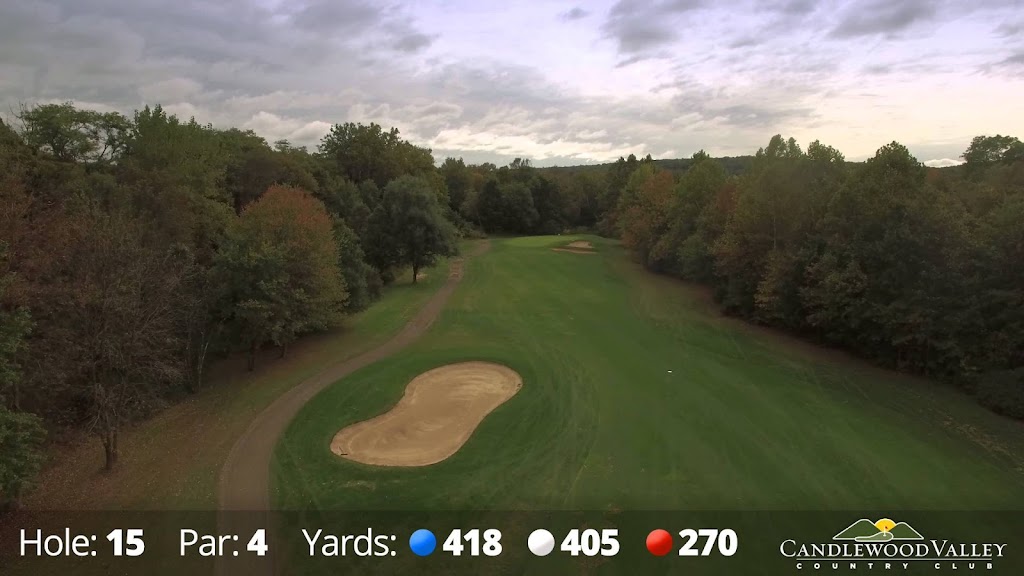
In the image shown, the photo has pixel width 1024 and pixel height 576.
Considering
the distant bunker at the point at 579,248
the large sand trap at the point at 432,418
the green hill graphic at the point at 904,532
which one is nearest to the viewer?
the green hill graphic at the point at 904,532

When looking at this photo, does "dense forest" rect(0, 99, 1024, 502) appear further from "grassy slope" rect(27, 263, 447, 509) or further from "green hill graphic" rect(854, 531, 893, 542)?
"green hill graphic" rect(854, 531, 893, 542)

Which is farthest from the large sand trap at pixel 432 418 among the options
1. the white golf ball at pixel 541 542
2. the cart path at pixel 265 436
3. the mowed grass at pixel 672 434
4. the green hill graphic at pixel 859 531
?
the green hill graphic at pixel 859 531

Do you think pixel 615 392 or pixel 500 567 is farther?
pixel 615 392

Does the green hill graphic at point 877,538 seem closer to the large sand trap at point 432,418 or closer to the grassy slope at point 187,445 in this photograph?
the large sand trap at point 432,418

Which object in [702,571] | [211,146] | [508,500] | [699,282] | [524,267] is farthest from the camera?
[524,267]

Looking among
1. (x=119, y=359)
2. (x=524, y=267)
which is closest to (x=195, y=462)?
(x=119, y=359)

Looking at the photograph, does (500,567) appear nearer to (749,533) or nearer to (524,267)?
(749,533)

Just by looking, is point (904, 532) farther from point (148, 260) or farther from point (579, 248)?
point (579, 248)
